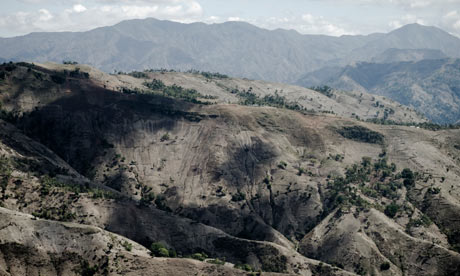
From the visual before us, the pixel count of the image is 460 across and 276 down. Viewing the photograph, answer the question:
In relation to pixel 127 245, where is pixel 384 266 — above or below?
below

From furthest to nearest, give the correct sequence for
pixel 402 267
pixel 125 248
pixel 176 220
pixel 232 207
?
pixel 232 207, pixel 176 220, pixel 402 267, pixel 125 248

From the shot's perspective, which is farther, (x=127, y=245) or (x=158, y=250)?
(x=158, y=250)

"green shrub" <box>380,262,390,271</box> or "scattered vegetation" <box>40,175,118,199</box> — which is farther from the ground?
"scattered vegetation" <box>40,175,118,199</box>

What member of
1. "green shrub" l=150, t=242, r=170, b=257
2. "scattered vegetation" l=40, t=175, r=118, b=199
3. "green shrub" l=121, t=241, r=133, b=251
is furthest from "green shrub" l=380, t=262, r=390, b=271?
"scattered vegetation" l=40, t=175, r=118, b=199

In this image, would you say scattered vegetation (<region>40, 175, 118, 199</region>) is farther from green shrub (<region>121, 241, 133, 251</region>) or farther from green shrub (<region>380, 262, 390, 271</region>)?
green shrub (<region>380, 262, 390, 271</region>)

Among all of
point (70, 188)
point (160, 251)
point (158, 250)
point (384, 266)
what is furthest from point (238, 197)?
point (70, 188)

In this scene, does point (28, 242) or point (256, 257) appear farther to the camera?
point (256, 257)

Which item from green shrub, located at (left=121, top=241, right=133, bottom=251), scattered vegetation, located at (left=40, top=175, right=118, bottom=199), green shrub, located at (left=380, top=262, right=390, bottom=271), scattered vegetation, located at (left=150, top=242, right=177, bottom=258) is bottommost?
green shrub, located at (left=380, top=262, right=390, bottom=271)

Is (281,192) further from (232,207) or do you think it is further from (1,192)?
(1,192)

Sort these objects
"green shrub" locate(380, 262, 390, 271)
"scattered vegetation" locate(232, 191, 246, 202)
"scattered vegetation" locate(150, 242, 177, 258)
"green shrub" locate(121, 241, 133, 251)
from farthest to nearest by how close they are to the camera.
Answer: "scattered vegetation" locate(232, 191, 246, 202)
"green shrub" locate(380, 262, 390, 271)
"scattered vegetation" locate(150, 242, 177, 258)
"green shrub" locate(121, 241, 133, 251)

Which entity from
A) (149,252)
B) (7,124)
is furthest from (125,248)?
(7,124)

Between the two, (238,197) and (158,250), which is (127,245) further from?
(238,197)
